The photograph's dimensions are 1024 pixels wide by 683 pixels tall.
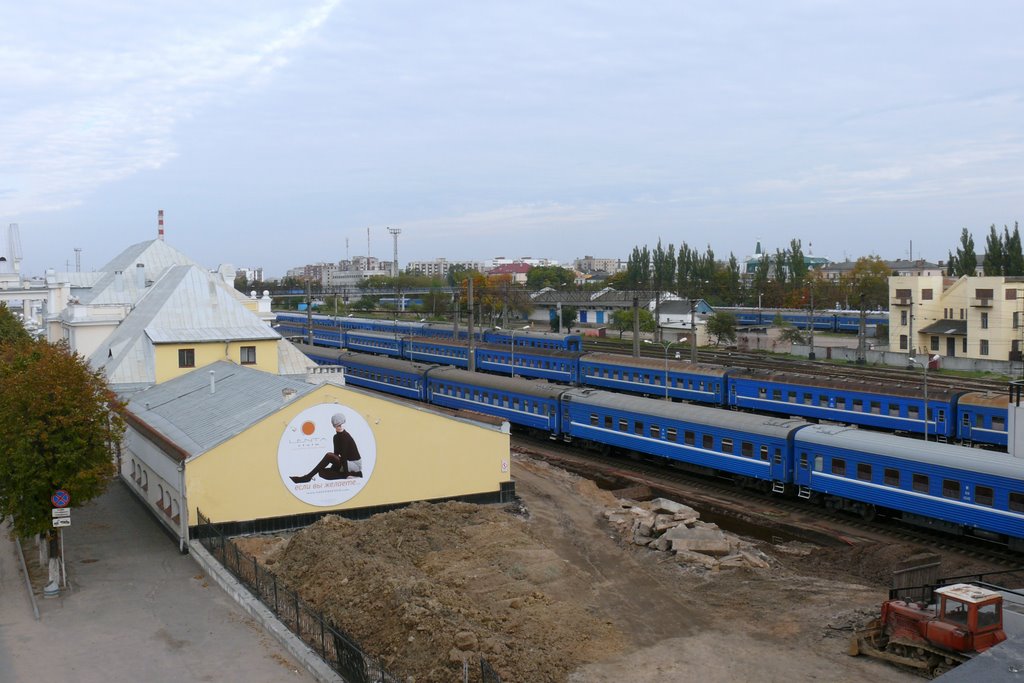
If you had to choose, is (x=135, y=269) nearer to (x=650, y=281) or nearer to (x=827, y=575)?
(x=827, y=575)

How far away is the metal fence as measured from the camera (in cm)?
1598

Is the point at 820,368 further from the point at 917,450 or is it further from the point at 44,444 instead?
the point at 44,444

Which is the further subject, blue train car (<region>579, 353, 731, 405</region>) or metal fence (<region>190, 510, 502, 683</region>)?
blue train car (<region>579, 353, 731, 405</region>)

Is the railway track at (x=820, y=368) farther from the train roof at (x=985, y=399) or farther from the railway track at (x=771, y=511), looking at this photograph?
the railway track at (x=771, y=511)

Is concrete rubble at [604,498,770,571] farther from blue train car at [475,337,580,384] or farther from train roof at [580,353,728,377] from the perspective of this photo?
blue train car at [475,337,580,384]

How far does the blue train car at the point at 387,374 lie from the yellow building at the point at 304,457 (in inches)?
976

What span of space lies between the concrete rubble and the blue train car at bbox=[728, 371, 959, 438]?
628 inches

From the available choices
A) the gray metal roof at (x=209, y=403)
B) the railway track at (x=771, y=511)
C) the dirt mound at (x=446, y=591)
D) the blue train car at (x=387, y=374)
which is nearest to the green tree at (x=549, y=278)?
the blue train car at (x=387, y=374)

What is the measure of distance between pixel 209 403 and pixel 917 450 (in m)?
23.3

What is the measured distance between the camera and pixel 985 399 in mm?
37688

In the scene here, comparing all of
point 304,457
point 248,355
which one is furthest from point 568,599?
point 248,355

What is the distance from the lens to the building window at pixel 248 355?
4172cm

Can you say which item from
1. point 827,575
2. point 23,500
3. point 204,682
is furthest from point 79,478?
point 827,575

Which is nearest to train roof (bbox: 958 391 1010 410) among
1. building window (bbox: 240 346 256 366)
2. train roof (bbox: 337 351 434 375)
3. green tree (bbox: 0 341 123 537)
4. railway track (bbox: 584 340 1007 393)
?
railway track (bbox: 584 340 1007 393)
